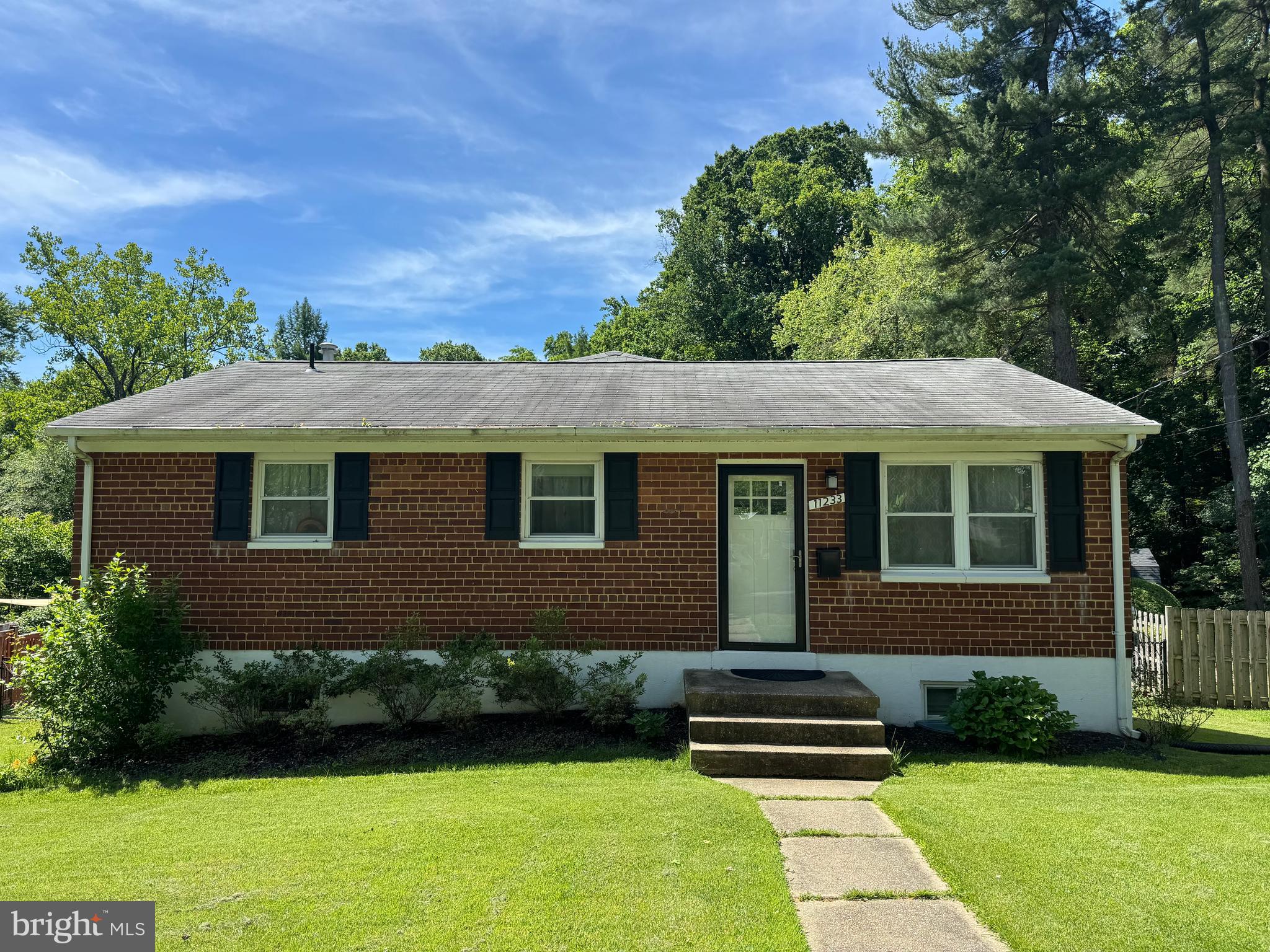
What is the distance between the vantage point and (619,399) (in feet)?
29.7

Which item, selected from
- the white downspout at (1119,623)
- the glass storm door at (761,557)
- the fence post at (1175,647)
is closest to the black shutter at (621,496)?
the glass storm door at (761,557)

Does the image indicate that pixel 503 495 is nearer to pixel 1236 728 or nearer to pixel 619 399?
pixel 619 399

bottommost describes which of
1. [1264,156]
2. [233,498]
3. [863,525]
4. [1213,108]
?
[863,525]

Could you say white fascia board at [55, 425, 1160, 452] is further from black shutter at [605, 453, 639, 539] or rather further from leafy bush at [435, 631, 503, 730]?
leafy bush at [435, 631, 503, 730]

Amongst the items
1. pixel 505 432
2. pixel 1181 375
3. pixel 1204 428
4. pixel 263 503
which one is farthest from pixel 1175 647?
pixel 1181 375

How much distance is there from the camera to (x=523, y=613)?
26.0 ft

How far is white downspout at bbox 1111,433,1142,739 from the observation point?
758 centimetres

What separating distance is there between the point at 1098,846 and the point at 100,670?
8.05 m

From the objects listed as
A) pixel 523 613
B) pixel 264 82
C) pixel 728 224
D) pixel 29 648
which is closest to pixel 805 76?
pixel 264 82

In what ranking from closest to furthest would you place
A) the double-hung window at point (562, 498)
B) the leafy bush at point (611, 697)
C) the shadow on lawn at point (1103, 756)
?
the shadow on lawn at point (1103, 756) → the leafy bush at point (611, 697) → the double-hung window at point (562, 498)

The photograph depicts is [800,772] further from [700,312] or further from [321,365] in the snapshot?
[700,312]

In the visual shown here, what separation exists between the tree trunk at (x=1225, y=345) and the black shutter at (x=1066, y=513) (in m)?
13.2

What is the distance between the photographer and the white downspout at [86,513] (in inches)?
308

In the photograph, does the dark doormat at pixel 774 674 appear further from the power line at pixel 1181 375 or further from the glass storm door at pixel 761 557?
the power line at pixel 1181 375
